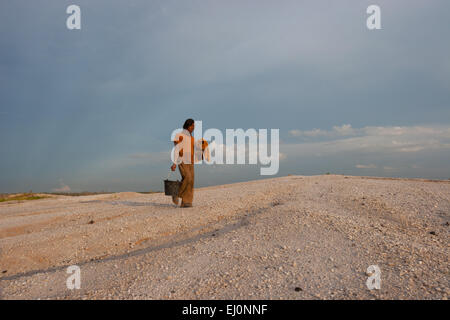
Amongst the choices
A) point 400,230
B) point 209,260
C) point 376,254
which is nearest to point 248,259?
point 209,260

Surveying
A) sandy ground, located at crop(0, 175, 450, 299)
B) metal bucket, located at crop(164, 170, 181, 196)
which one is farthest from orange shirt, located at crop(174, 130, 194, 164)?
sandy ground, located at crop(0, 175, 450, 299)

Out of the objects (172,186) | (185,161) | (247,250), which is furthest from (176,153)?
(247,250)

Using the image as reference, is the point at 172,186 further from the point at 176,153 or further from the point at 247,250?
the point at 247,250

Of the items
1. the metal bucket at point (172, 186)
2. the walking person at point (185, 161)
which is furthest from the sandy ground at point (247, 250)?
the metal bucket at point (172, 186)

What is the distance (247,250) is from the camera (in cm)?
519

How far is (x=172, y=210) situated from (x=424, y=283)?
7.02 m

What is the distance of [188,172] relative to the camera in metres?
9.84

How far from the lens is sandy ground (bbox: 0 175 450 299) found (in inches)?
156

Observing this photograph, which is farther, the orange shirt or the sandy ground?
the orange shirt

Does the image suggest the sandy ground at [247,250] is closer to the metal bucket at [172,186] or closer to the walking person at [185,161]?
the walking person at [185,161]

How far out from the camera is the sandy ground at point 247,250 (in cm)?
397

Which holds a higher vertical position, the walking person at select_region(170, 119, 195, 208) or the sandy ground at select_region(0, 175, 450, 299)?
the walking person at select_region(170, 119, 195, 208)

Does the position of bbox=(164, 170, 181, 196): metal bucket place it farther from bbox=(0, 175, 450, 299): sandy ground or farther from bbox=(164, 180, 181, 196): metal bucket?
bbox=(0, 175, 450, 299): sandy ground
